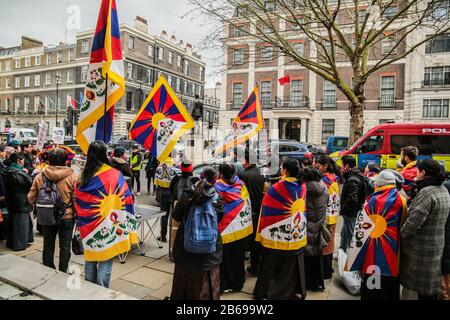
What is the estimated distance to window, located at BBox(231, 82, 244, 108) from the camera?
3425 centimetres

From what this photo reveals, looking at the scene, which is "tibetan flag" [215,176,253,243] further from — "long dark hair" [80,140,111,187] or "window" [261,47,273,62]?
"window" [261,47,273,62]

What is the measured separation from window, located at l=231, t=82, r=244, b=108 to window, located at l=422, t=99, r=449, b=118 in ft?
56.4

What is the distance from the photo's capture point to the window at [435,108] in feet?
88.2

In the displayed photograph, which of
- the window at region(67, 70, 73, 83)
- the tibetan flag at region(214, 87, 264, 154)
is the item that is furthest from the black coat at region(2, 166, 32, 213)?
the window at region(67, 70, 73, 83)

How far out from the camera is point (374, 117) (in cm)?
2945

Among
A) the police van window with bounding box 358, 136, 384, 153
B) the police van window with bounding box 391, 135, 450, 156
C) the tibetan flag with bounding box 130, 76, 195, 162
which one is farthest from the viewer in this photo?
the police van window with bounding box 358, 136, 384, 153

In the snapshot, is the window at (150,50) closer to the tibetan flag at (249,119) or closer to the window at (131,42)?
the window at (131,42)

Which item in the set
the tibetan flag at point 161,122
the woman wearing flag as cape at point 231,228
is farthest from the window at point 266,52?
the woman wearing flag as cape at point 231,228

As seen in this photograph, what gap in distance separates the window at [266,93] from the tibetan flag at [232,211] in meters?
29.7

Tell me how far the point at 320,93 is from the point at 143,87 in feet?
Answer: 82.1

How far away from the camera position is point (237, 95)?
113ft

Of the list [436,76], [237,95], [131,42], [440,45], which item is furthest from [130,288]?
[131,42]
